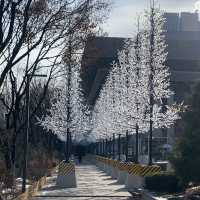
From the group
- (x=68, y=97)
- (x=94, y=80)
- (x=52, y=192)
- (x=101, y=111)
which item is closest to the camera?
(x=52, y=192)

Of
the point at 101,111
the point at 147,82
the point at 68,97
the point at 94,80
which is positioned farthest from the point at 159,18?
the point at 94,80

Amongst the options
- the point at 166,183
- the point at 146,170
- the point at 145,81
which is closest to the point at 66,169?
the point at 145,81

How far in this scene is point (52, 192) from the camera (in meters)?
35.9

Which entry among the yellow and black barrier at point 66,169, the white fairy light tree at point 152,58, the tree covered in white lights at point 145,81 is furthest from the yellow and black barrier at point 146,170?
the yellow and black barrier at point 66,169

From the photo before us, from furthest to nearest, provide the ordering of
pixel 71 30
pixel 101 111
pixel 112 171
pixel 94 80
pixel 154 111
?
pixel 94 80, pixel 101 111, pixel 112 171, pixel 154 111, pixel 71 30

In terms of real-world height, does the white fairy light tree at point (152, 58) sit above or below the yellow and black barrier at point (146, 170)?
above

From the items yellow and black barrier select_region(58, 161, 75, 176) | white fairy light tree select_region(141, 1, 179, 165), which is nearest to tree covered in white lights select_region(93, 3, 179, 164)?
white fairy light tree select_region(141, 1, 179, 165)

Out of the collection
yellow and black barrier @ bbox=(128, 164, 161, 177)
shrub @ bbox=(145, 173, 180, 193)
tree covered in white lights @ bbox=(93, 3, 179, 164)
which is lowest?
shrub @ bbox=(145, 173, 180, 193)

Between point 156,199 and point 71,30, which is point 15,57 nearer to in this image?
point 71,30

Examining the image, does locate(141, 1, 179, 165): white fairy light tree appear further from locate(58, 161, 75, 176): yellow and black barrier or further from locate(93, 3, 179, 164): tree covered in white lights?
locate(58, 161, 75, 176): yellow and black barrier

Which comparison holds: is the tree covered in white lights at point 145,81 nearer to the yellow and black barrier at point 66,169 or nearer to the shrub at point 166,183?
the shrub at point 166,183

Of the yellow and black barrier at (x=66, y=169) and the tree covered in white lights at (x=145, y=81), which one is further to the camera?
the yellow and black barrier at (x=66, y=169)

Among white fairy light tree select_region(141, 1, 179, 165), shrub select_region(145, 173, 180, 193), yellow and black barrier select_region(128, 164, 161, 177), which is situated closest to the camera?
shrub select_region(145, 173, 180, 193)

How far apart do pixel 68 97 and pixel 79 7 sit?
2159cm
